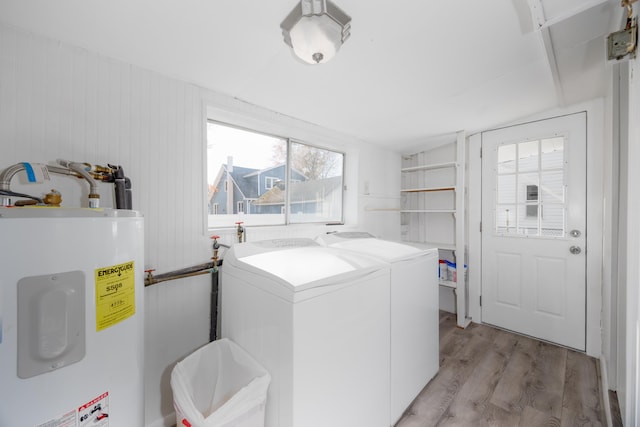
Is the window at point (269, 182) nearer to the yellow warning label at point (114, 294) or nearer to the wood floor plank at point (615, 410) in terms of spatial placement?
the yellow warning label at point (114, 294)

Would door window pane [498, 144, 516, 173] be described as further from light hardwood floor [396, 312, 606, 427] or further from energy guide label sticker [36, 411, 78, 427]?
energy guide label sticker [36, 411, 78, 427]

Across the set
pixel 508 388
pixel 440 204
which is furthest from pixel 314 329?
pixel 440 204

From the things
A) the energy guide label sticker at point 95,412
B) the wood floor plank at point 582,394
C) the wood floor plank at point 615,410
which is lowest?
the wood floor plank at point 582,394

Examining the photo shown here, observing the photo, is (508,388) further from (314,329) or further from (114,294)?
(114,294)

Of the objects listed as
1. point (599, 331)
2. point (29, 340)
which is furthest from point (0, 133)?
point (599, 331)

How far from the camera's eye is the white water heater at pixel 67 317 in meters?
0.64

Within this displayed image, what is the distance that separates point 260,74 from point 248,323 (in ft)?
4.55

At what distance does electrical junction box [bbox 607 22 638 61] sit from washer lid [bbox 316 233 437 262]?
1241 mm

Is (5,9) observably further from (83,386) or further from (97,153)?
(83,386)

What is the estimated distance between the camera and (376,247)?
1805 millimetres

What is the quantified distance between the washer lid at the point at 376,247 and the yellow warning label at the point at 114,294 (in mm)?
1217

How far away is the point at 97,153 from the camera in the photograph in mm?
1253

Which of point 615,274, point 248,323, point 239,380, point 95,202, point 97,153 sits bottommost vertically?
point 239,380

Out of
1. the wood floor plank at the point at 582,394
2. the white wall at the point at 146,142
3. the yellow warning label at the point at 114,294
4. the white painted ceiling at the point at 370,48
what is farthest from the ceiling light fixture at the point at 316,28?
the wood floor plank at the point at 582,394
